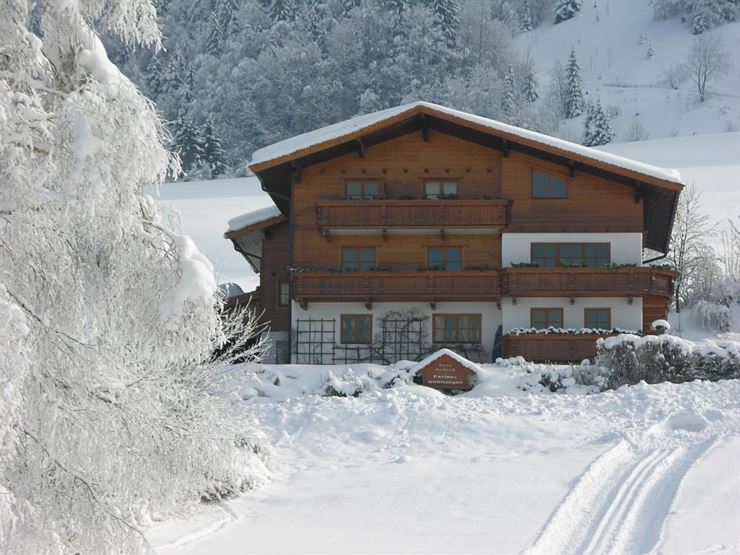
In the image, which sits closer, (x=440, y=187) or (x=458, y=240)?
(x=458, y=240)

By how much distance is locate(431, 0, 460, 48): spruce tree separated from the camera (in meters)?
101

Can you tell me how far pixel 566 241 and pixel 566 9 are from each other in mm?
122247

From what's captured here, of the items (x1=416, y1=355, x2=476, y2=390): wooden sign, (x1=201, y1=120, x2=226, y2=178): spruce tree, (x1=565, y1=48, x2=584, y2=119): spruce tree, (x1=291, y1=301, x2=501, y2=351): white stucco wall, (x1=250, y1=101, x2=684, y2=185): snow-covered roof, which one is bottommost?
(x1=416, y1=355, x2=476, y2=390): wooden sign

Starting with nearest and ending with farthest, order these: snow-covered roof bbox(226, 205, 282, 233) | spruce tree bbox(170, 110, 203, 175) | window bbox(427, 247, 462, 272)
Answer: window bbox(427, 247, 462, 272), snow-covered roof bbox(226, 205, 282, 233), spruce tree bbox(170, 110, 203, 175)

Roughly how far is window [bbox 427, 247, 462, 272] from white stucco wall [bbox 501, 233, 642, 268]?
1.34 metres

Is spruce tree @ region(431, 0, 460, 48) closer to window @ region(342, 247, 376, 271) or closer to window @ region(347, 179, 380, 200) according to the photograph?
window @ region(347, 179, 380, 200)

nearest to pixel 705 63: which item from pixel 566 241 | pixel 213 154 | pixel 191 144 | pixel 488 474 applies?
pixel 213 154

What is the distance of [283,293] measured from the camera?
3459cm

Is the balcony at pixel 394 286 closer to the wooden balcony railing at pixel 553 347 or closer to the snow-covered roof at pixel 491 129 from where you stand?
the wooden balcony railing at pixel 553 347

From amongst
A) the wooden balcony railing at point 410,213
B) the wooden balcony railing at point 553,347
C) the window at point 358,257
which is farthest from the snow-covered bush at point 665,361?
the window at point 358,257

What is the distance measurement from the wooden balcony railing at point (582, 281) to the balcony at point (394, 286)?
2.38 feet

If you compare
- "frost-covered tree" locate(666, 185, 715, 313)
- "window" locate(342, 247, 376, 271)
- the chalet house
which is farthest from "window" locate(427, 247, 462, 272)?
"frost-covered tree" locate(666, 185, 715, 313)

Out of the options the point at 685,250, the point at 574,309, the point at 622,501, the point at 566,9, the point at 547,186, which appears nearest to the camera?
the point at 622,501

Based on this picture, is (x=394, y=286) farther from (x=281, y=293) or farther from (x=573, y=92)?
(x=573, y=92)
